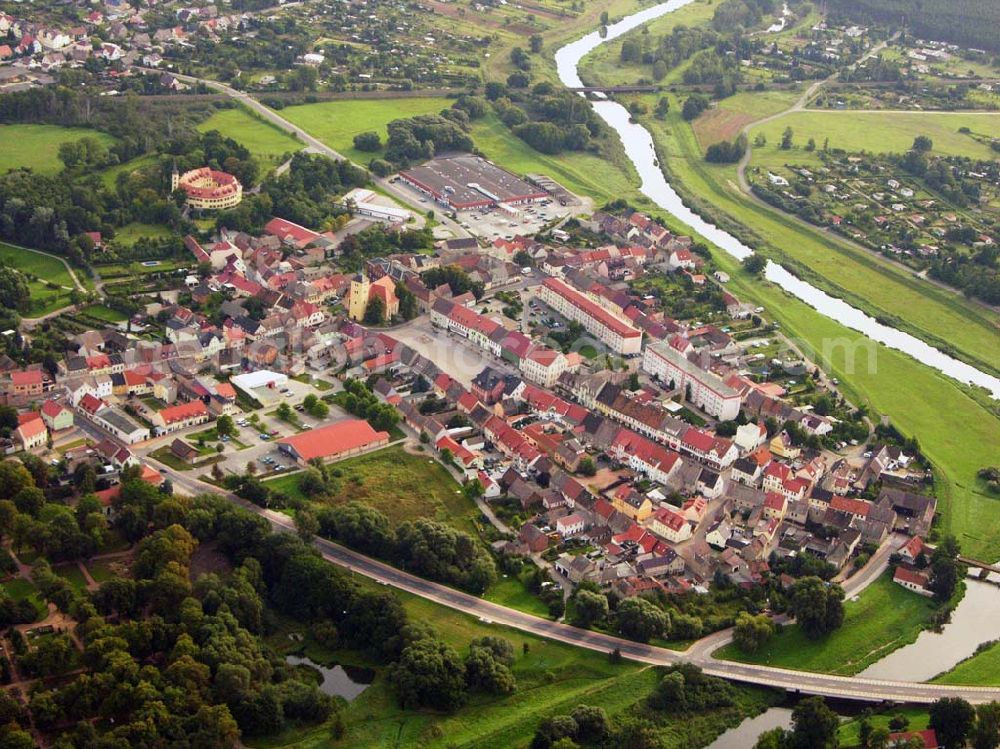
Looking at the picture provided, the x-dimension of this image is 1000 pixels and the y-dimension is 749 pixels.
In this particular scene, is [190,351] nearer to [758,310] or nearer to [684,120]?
[758,310]

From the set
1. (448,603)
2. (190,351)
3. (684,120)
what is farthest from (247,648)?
(684,120)

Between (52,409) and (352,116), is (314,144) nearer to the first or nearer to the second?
(352,116)

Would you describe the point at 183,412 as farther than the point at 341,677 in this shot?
Yes


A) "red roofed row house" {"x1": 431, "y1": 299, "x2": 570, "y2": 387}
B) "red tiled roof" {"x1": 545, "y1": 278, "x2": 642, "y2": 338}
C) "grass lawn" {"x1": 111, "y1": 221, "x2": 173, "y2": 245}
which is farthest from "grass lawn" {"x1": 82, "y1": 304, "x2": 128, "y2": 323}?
"red tiled roof" {"x1": 545, "y1": 278, "x2": 642, "y2": 338}

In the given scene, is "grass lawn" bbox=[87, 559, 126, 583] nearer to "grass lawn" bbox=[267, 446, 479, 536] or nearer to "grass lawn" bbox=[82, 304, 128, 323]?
"grass lawn" bbox=[267, 446, 479, 536]

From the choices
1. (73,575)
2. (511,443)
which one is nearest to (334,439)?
(511,443)

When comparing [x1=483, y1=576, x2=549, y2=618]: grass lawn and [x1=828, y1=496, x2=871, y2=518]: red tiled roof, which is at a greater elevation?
[x1=828, y1=496, x2=871, y2=518]: red tiled roof
